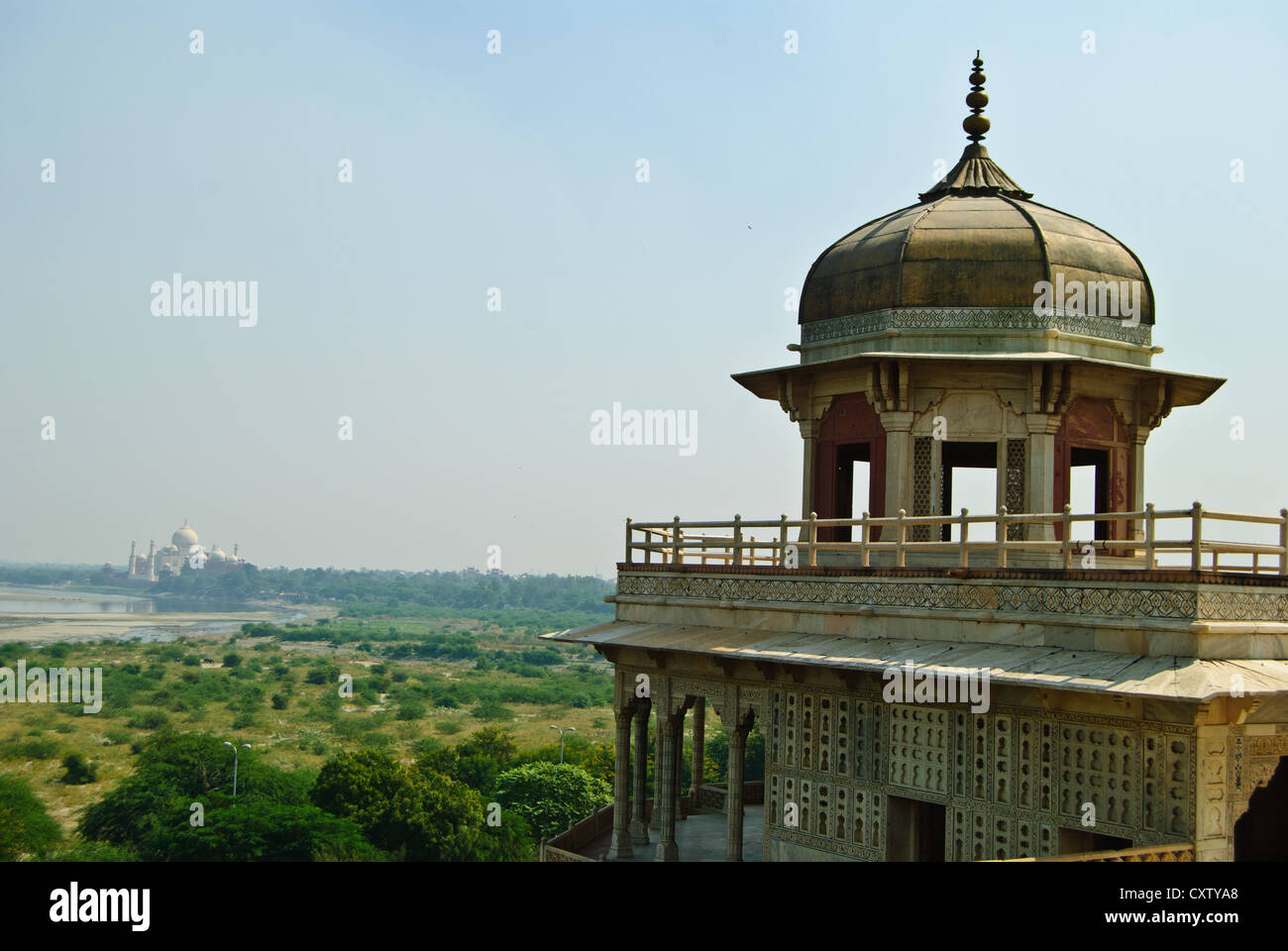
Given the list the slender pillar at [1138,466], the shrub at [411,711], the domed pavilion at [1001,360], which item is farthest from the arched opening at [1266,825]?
the shrub at [411,711]

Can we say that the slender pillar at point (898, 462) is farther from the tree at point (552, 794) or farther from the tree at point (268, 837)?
the tree at point (552, 794)

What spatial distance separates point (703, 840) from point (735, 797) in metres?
3.19

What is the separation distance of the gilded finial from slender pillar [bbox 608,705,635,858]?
9.89m

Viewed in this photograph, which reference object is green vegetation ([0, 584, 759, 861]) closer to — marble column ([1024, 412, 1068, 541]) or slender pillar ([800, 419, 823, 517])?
slender pillar ([800, 419, 823, 517])

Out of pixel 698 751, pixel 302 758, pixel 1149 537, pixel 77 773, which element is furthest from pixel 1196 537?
pixel 302 758

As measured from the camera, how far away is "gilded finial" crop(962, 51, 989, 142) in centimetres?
1880

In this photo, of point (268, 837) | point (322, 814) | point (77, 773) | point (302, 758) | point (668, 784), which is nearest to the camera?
point (668, 784)

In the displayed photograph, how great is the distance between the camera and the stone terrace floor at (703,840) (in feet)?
57.6

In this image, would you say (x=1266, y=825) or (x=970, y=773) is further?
(x=1266, y=825)

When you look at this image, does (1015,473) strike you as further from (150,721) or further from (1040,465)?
(150,721)

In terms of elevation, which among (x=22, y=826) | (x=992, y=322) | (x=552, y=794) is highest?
(x=992, y=322)

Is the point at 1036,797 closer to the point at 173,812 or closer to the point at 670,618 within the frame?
the point at 670,618

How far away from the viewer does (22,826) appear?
1877 inches
